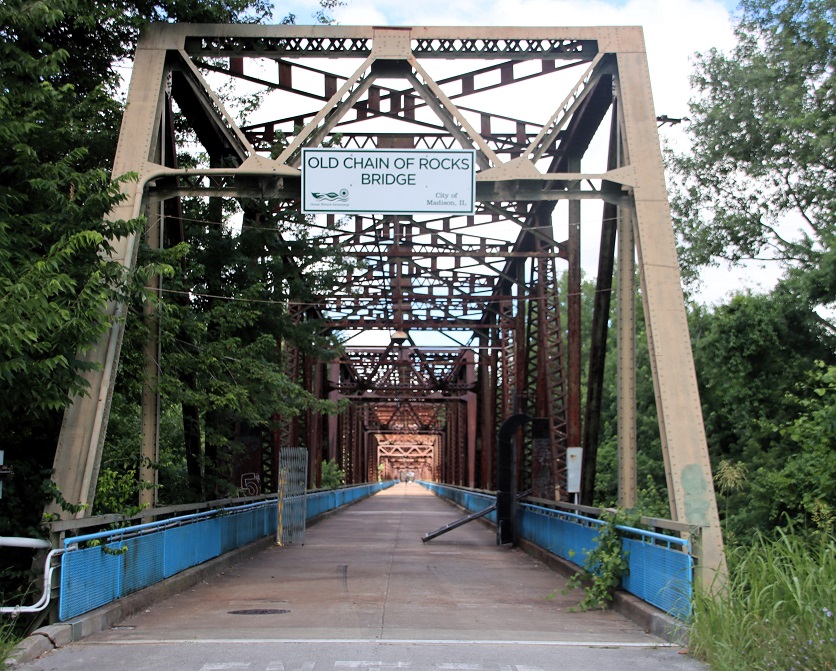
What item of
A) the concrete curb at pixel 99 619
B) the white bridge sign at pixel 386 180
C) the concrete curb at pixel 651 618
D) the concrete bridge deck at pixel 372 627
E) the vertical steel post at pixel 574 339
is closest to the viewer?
the concrete bridge deck at pixel 372 627

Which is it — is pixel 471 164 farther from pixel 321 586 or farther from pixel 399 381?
pixel 399 381

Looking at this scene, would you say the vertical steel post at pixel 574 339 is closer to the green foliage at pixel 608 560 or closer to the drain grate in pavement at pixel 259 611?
the green foliage at pixel 608 560

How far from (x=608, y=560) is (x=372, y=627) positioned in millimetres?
3291

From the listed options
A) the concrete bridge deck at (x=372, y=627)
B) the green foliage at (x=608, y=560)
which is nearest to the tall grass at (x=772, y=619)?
the concrete bridge deck at (x=372, y=627)

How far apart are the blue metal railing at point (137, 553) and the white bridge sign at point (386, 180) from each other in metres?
4.69

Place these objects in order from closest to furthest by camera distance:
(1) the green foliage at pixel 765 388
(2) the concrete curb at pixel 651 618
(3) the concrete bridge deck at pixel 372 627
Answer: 1. (3) the concrete bridge deck at pixel 372 627
2. (2) the concrete curb at pixel 651 618
3. (1) the green foliage at pixel 765 388

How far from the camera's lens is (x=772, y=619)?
8.17 meters

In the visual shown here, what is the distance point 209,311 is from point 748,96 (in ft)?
54.6

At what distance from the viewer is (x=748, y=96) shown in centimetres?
2731

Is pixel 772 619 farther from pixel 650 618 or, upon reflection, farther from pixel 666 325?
pixel 666 325

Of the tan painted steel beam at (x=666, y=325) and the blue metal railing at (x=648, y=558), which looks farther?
the tan painted steel beam at (x=666, y=325)

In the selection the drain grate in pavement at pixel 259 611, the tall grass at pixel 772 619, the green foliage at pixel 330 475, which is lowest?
the drain grate in pavement at pixel 259 611

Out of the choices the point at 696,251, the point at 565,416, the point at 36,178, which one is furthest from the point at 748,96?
the point at 36,178

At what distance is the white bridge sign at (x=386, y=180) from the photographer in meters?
13.4
